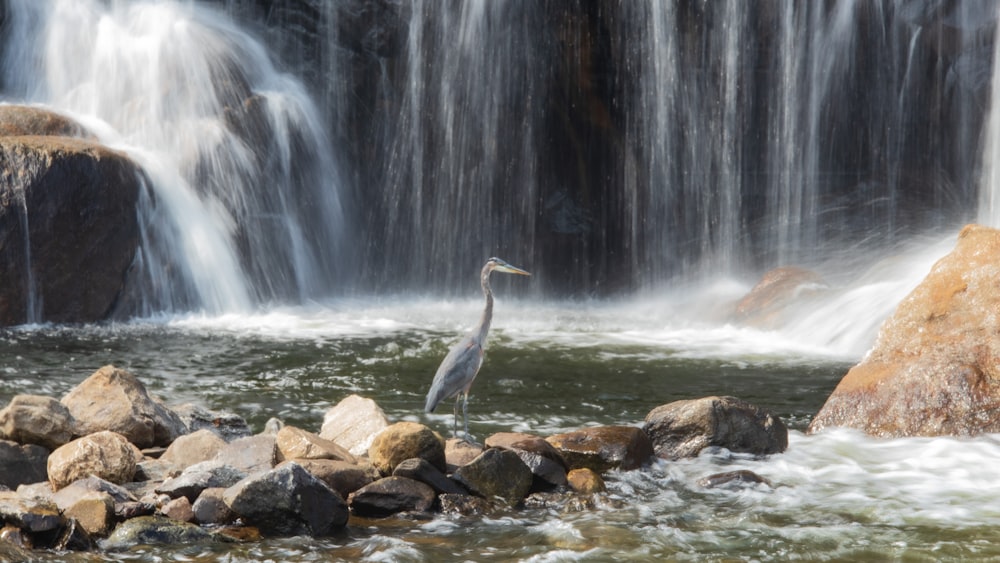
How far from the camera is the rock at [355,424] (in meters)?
8.26

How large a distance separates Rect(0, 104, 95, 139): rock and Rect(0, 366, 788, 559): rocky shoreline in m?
9.15

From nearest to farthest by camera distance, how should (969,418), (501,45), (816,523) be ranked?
(816,523) → (969,418) → (501,45)

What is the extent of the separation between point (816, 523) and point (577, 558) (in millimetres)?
1601

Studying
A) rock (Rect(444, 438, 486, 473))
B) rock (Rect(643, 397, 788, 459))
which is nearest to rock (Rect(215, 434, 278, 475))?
rock (Rect(444, 438, 486, 473))

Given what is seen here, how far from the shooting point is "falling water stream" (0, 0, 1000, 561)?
50.0 feet

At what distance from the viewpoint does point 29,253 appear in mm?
15211

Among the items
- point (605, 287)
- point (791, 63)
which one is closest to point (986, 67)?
point (791, 63)

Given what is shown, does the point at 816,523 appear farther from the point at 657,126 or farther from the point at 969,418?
the point at 657,126

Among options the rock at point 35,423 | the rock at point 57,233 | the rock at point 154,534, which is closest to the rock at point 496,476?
the rock at point 154,534

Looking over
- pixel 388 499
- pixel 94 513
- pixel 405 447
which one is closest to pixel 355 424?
pixel 405 447

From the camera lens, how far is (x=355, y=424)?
27.6 ft

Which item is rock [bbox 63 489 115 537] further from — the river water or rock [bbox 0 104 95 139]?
rock [bbox 0 104 95 139]

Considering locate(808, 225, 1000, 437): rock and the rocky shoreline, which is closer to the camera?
the rocky shoreline

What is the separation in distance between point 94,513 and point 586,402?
4.99m
